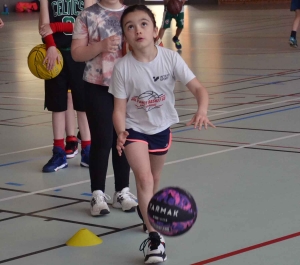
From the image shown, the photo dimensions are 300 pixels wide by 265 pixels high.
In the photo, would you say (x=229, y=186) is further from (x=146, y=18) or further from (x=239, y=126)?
(x=239, y=126)

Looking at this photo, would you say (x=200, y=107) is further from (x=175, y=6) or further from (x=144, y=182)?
(x=175, y=6)

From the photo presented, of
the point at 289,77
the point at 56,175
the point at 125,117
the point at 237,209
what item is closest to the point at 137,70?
the point at 125,117

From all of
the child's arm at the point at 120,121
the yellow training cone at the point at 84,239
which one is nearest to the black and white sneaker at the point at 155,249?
the yellow training cone at the point at 84,239

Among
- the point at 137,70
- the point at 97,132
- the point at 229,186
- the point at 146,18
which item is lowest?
the point at 229,186

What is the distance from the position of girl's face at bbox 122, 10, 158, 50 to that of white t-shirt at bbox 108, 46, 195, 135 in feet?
0.36

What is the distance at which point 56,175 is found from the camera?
568 cm

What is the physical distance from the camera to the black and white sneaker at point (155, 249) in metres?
→ 3.69

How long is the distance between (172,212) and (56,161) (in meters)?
2.44

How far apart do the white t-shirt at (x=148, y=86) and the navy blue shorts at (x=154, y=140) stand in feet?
0.08

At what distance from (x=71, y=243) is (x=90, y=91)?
40.9 inches

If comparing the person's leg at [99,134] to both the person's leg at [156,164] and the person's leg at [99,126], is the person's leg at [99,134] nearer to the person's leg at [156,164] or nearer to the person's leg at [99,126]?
the person's leg at [99,126]

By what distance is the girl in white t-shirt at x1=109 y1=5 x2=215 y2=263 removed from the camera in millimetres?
3865

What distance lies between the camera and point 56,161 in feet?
19.2

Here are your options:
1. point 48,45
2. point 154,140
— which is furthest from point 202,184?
point 48,45
